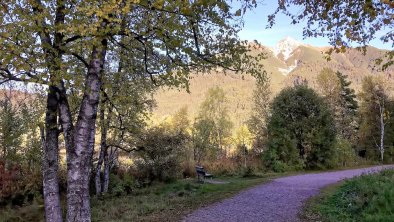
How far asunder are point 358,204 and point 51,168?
741cm

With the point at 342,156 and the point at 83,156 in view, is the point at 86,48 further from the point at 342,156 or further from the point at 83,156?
the point at 342,156

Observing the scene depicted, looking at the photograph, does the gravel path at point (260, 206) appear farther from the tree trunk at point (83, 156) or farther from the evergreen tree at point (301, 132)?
the evergreen tree at point (301, 132)

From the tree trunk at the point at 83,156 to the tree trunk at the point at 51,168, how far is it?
98 centimetres

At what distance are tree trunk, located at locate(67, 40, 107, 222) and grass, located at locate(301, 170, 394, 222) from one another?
5.61 metres

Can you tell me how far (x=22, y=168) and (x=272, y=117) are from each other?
17064 mm

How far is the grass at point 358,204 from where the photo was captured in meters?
7.90

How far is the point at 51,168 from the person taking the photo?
23.5 feet

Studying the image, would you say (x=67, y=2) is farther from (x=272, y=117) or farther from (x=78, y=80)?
(x=272, y=117)

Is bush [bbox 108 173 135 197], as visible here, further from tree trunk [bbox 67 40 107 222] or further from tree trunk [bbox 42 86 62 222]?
tree trunk [bbox 67 40 107 222]

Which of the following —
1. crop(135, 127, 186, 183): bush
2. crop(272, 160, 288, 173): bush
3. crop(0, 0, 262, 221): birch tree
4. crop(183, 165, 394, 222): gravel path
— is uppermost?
crop(0, 0, 262, 221): birch tree

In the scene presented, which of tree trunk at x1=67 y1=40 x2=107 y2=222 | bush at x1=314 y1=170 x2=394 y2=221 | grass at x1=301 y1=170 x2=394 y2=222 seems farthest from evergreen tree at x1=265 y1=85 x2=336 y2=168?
tree trunk at x1=67 y1=40 x2=107 y2=222

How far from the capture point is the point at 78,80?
6344 mm

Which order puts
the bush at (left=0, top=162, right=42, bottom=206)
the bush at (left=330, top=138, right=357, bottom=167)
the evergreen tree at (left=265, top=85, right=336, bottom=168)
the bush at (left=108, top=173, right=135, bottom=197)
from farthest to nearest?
the bush at (left=330, top=138, right=357, bottom=167), the evergreen tree at (left=265, top=85, right=336, bottom=168), the bush at (left=0, top=162, right=42, bottom=206), the bush at (left=108, top=173, right=135, bottom=197)

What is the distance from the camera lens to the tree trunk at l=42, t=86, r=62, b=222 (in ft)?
22.6
